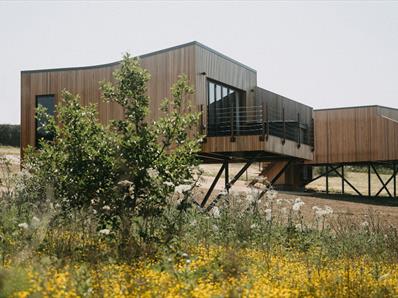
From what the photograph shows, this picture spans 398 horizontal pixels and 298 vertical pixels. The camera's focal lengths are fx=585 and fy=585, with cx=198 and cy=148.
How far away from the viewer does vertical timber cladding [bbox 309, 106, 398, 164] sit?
31891 mm

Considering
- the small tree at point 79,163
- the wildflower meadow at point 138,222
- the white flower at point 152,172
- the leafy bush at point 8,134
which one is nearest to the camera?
the wildflower meadow at point 138,222

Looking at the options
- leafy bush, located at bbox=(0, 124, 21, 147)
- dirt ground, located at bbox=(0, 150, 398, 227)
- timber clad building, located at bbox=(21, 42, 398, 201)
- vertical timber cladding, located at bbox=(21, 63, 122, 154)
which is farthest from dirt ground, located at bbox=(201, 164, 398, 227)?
leafy bush, located at bbox=(0, 124, 21, 147)

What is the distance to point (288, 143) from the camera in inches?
863

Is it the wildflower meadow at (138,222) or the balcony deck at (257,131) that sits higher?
the balcony deck at (257,131)

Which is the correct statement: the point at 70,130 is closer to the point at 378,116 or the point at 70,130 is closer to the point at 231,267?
the point at 231,267

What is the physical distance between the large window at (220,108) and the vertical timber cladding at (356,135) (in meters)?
12.1

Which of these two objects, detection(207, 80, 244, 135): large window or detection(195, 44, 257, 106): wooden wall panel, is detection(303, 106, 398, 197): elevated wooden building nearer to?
detection(195, 44, 257, 106): wooden wall panel

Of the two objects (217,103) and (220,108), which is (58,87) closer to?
(217,103)

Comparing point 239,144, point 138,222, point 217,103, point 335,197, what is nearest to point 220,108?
point 217,103

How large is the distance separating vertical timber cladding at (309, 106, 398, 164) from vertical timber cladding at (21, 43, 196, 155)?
49.7ft

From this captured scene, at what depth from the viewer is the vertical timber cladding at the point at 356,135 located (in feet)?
105

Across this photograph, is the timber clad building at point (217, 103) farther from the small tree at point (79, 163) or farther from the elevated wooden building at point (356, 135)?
the small tree at point (79, 163)

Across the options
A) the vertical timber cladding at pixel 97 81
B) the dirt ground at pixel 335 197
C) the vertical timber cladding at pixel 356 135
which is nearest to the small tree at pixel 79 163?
the dirt ground at pixel 335 197

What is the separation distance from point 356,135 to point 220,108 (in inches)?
553
